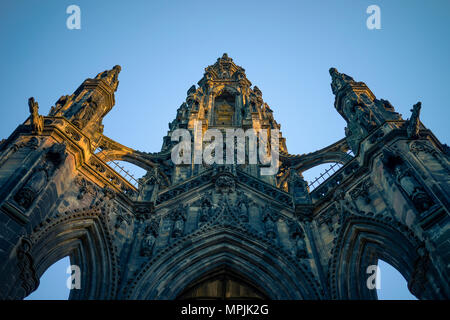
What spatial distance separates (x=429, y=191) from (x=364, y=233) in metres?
2.41

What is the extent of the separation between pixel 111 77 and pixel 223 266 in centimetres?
1116

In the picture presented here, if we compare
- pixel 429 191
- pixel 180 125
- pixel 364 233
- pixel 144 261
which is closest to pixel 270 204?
pixel 364 233

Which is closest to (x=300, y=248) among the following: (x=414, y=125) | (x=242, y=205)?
(x=242, y=205)

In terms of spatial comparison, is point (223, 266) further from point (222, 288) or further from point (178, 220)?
point (178, 220)

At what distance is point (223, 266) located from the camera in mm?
11797

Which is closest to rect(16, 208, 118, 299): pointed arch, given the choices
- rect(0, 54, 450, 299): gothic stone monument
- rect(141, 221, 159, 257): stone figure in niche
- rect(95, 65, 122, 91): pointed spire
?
rect(0, 54, 450, 299): gothic stone monument

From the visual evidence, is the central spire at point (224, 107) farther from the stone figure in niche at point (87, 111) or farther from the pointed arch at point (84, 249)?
the pointed arch at point (84, 249)

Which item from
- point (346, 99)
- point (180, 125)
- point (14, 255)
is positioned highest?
point (180, 125)

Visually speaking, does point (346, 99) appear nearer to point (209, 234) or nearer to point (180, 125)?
point (209, 234)

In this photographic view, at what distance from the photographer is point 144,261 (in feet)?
37.2

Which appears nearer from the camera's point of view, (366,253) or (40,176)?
(40,176)

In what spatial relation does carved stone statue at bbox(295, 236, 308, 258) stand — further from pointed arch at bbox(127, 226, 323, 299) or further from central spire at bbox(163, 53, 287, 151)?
central spire at bbox(163, 53, 287, 151)

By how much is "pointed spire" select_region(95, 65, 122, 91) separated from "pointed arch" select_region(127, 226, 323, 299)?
9.30 meters

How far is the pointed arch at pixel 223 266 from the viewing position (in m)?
10.5
